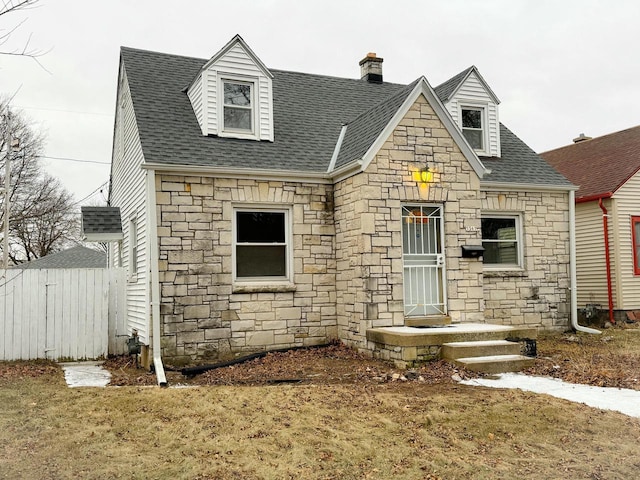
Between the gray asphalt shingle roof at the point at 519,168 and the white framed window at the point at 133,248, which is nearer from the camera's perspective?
the white framed window at the point at 133,248

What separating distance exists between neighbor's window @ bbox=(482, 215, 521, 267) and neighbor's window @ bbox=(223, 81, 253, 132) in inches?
223

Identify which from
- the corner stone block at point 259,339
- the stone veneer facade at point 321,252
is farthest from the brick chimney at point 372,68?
the corner stone block at point 259,339

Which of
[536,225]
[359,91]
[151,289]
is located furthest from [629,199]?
[151,289]

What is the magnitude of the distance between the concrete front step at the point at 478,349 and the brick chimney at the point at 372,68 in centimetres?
897

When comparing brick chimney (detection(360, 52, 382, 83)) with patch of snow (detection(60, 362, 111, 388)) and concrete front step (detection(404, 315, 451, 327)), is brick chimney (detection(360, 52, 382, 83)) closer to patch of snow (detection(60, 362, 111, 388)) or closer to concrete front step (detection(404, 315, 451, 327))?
concrete front step (detection(404, 315, 451, 327))

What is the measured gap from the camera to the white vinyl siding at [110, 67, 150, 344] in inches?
424

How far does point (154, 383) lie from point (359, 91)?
30.7 feet

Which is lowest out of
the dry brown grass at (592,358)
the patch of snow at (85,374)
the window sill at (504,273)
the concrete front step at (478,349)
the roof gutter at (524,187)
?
the patch of snow at (85,374)

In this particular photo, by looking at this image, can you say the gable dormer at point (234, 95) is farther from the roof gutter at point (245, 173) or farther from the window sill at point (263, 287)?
the window sill at point (263, 287)

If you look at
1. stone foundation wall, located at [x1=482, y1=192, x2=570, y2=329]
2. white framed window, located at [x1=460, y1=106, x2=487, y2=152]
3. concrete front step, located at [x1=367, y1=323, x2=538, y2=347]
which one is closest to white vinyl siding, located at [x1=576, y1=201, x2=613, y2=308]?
stone foundation wall, located at [x1=482, y1=192, x2=570, y2=329]

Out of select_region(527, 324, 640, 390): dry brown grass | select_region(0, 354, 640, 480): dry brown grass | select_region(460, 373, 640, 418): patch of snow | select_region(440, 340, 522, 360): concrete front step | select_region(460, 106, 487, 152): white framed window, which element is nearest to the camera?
select_region(0, 354, 640, 480): dry brown grass

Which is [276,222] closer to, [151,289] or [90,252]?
[151,289]

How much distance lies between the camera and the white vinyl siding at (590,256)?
16.3 m

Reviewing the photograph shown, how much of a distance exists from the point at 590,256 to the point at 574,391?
402 inches
